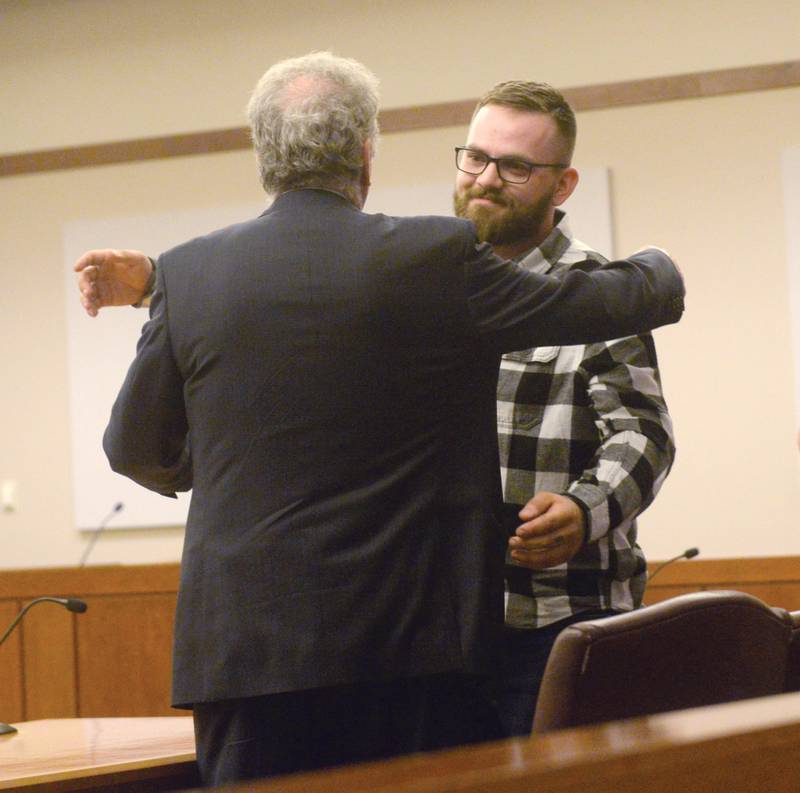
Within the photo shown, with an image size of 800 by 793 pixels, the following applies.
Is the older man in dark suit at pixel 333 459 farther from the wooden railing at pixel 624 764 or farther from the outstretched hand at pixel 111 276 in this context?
Result: the wooden railing at pixel 624 764

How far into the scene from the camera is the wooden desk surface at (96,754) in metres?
1.79

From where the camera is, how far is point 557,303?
1.66m

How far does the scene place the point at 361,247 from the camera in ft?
5.27

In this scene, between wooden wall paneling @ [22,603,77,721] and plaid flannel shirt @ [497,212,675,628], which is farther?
wooden wall paneling @ [22,603,77,721]

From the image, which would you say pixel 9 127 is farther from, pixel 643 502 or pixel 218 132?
pixel 643 502

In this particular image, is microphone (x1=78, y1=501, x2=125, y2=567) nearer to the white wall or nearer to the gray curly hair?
the white wall

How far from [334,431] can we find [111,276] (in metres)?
0.44

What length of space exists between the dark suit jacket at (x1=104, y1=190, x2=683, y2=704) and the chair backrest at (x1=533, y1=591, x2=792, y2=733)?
30 cm

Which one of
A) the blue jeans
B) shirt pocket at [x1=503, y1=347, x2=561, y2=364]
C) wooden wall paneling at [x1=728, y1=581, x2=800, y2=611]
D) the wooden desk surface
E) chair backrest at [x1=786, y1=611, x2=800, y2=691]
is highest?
shirt pocket at [x1=503, y1=347, x2=561, y2=364]

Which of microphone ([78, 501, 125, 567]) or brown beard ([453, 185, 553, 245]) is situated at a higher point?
brown beard ([453, 185, 553, 245])

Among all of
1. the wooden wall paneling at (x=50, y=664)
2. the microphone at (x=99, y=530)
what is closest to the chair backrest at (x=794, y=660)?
the wooden wall paneling at (x=50, y=664)

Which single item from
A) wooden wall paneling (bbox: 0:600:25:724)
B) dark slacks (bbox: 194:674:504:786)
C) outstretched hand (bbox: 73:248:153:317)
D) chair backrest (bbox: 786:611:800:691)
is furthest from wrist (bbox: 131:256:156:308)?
wooden wall paneling (bbox: 0:600:25:724)

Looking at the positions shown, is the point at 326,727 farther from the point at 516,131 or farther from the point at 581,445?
the point at 516,131

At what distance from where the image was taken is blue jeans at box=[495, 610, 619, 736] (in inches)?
75.2
